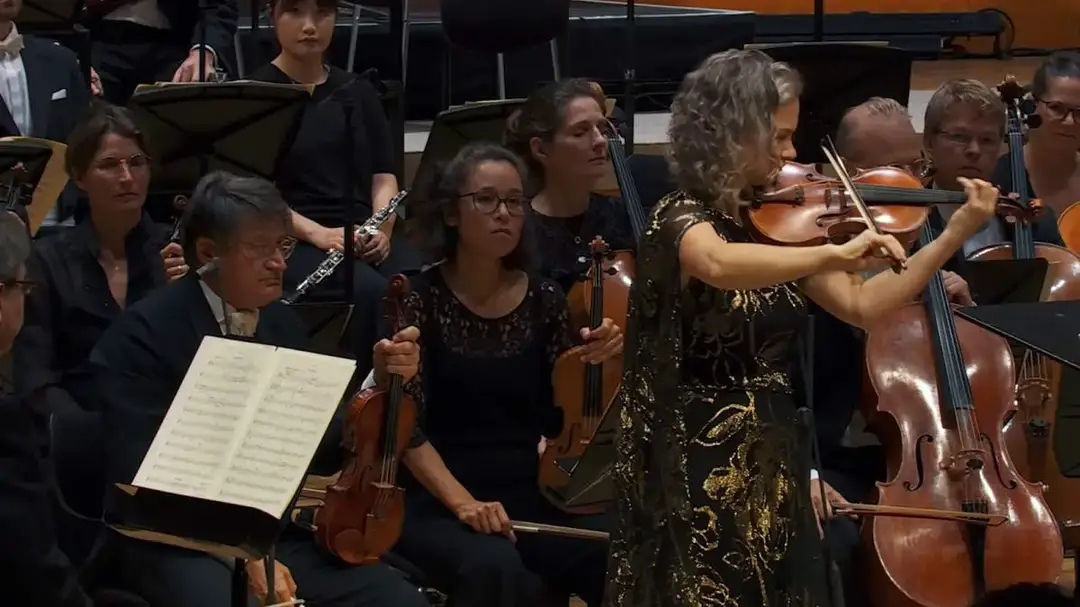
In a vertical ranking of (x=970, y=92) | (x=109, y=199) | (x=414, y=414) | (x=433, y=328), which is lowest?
(x=414, y=414)

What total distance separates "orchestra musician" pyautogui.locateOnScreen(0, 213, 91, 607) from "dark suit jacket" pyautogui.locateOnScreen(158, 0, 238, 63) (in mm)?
2260

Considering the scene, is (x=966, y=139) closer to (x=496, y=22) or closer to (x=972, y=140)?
(x=972, y=140)

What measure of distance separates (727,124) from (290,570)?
118cm

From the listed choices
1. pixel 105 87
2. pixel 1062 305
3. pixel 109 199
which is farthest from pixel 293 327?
pixel 105 87

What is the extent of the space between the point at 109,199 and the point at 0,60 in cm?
86

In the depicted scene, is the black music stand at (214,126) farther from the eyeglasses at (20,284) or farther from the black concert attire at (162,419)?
the eyeglasses at (20,284)

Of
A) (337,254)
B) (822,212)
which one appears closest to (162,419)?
(822,212)

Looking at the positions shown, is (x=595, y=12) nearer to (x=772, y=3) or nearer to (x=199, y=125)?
(x=772, y=3)

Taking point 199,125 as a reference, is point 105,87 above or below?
above

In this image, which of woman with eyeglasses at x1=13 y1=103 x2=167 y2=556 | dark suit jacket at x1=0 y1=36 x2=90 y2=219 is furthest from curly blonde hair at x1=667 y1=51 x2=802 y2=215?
dark suit jacket at x1=0 y1=36 x2=90 y2=219

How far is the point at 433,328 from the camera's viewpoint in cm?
285

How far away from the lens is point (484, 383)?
2.85 m

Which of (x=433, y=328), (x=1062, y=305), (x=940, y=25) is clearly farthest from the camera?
(x=940, y=25)

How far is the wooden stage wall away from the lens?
6.87 metres
